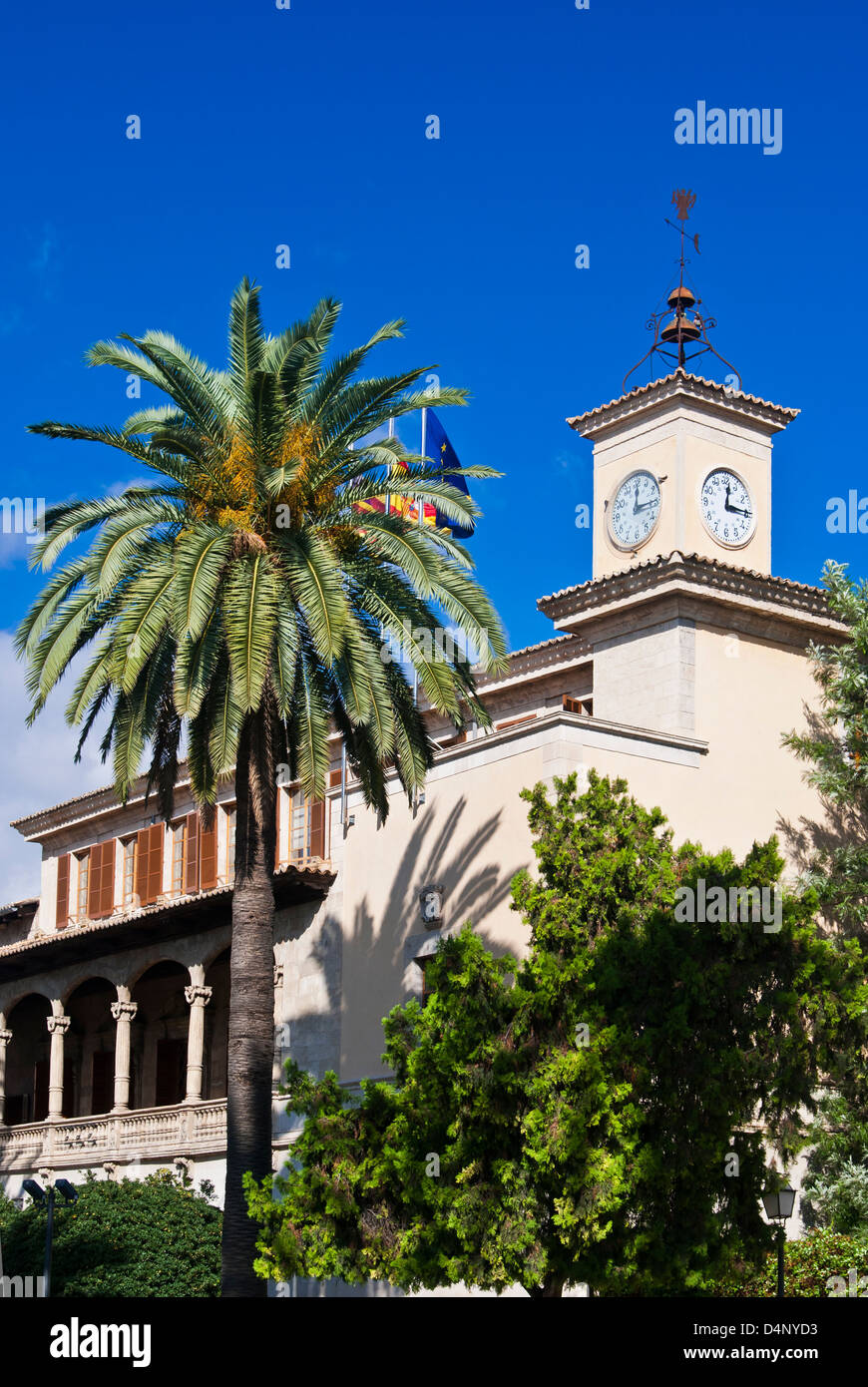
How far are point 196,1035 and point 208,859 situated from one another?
397cm

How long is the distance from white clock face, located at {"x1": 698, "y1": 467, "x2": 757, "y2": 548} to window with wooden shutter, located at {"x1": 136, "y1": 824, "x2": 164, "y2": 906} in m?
14.7

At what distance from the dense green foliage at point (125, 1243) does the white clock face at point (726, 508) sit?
13.5 meters

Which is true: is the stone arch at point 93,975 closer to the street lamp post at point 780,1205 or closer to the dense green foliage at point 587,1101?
the dense green foliage at point 587,1101

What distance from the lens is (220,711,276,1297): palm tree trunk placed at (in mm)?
20891

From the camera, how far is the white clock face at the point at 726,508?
28578mm

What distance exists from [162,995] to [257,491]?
19.5m

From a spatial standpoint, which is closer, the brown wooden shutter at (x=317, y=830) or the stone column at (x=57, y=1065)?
the brown wooden shutter at (x=317, y=830)

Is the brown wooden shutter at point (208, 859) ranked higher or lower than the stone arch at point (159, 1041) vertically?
higher

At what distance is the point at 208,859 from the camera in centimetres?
3559

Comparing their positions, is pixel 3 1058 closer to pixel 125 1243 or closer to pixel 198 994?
pixel 198 994

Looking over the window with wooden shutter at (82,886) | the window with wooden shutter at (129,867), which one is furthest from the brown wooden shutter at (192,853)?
the window with wooden shutter at (82,886)

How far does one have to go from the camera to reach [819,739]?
93.1ft

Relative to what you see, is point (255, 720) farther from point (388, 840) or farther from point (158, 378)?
point (388, 840)

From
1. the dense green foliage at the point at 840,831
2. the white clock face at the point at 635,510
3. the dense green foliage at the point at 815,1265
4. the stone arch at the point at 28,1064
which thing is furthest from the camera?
the stone arch at the point at 28,1064
